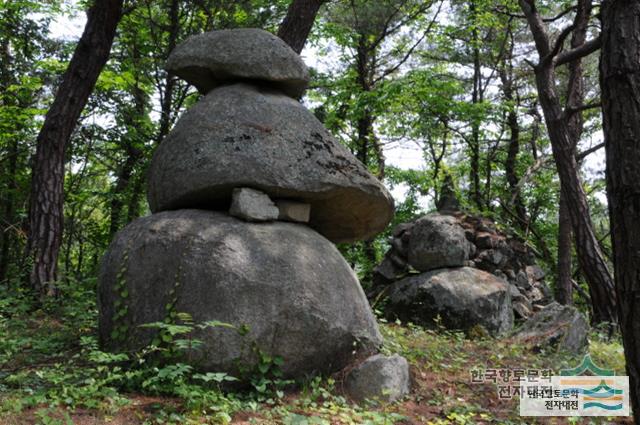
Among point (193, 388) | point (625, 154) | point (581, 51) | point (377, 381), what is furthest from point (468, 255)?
point (193, 388)

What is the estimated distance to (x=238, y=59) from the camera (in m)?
6.04

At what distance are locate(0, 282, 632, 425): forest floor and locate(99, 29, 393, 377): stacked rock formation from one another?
311 millimetres

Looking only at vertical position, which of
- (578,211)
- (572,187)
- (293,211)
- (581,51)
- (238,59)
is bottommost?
(293,211)

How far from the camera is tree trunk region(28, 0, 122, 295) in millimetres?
7250

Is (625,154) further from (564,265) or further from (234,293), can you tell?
(564,265)

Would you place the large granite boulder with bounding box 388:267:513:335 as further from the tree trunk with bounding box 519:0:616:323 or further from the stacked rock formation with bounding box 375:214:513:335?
the tree trunk with bounding box 519:0:616:323

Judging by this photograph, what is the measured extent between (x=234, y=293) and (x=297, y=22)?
4.90 m

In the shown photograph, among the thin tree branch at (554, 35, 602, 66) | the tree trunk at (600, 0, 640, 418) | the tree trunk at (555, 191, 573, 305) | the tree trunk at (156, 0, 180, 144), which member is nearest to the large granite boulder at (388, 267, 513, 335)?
the thin tree branch at (554, 35, 602, 66)

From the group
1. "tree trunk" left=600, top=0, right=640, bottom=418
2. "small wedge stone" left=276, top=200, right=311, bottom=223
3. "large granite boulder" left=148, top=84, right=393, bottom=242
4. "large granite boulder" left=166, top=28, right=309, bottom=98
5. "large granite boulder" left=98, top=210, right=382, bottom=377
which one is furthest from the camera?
"large granite boulder" left=166, top=28, right=309, bottom=98

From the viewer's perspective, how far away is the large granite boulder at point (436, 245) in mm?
9102

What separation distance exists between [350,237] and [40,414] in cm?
430

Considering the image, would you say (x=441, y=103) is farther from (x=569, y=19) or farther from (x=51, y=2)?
(x=51, y=2)

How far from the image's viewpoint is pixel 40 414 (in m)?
3.32

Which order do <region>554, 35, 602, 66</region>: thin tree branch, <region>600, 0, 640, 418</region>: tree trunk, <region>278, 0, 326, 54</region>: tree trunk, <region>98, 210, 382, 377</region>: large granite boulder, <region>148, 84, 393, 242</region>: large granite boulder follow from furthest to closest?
<region>554, 35, 602, 66</region>: thin tree branch
<region>278, 0, 326, 54</region>: tree trunk
<region>148, 84, 393, 242</region>: large granite boulder
<region>98, 210, 382, 377</region>: large granite boulder
<region>600, 0, 640, 418</region>: tree trunk
